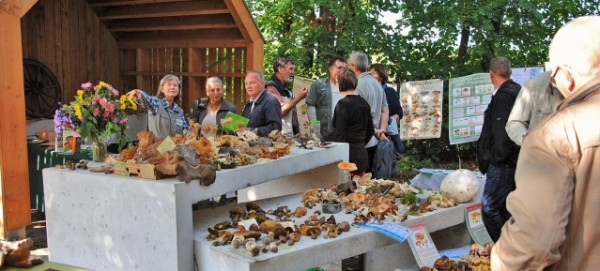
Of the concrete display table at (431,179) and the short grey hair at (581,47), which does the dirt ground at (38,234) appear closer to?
the concrete display table at (431,179)

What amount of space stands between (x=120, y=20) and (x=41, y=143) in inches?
136

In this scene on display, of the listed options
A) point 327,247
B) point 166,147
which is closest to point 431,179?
point 327,247

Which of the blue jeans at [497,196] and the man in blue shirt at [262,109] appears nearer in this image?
the blue jeans at [497,196]

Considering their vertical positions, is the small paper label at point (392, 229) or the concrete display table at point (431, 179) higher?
the concrete display table at point (431, 179)

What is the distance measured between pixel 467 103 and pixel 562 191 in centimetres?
636

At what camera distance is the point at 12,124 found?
5164 mm

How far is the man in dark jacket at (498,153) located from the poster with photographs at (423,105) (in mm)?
3573

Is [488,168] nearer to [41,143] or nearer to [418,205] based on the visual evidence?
[418,205]

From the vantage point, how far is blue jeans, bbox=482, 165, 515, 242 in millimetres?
4129

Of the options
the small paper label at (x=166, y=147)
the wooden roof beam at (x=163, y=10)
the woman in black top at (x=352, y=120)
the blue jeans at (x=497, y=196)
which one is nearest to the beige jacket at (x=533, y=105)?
the blue jeans at (x=497, y=196)

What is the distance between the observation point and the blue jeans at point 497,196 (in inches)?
163

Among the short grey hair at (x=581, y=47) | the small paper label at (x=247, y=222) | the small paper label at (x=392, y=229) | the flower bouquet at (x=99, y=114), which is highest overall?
the short grey hair at (x=581, y=47)

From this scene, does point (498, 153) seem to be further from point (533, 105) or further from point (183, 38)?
point (183, 38)

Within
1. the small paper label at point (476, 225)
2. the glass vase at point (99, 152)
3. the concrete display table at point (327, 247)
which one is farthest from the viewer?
the glass vase at point (99, 152)
